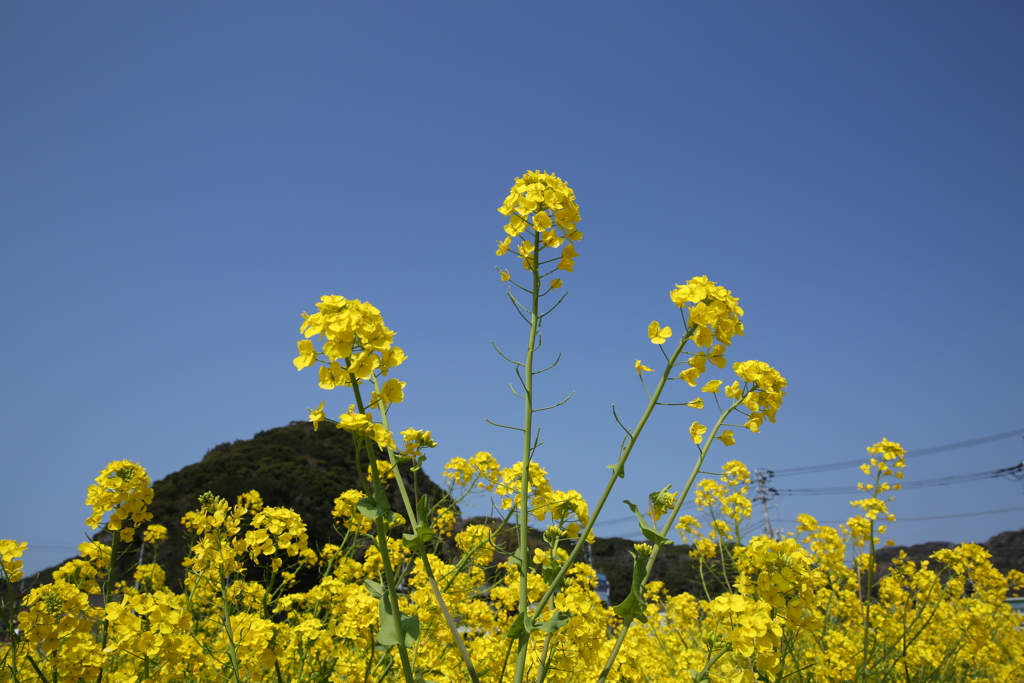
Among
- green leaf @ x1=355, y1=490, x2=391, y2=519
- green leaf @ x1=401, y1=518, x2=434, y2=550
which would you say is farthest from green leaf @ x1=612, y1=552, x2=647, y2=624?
green leaf @ x1=355, y1=490, x2=391, y2=519

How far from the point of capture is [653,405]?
1.74 metres

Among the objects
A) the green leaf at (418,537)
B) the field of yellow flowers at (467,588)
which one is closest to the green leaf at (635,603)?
the field of yellow flowers at (467,588)

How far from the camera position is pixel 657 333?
1888 mm

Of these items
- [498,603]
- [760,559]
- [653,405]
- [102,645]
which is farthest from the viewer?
[498,603]

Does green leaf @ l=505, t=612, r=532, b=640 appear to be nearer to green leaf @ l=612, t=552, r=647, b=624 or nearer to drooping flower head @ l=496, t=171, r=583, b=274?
green leaf @ l=612, t=552, r=647, b=624

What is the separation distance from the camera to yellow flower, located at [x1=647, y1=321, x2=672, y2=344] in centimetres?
187

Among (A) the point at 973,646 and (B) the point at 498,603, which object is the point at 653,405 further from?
(A) the point at 973,646

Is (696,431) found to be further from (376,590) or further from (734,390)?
(376,590)

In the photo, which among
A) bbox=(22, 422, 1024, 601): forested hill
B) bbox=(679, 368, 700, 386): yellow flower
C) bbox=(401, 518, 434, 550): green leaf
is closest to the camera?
bbox=(401, 518, 434, 550): green leaf

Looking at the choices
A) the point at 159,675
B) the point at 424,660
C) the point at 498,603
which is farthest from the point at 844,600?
the point at 159,675

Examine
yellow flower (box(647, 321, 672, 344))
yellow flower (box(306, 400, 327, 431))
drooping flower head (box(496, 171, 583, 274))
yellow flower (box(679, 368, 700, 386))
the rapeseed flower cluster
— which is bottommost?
the rapeseed flower cluster

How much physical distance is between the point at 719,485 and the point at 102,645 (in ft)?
16.2

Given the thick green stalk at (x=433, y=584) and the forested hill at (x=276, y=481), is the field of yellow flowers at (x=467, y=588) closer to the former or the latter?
the thick green stalk at (x=433, y=584)

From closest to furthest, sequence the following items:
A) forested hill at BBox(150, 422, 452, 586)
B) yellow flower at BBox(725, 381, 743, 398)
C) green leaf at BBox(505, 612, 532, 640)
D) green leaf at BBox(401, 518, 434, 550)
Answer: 1. green leaf at BBox(401, 518, 434, 550)
2. green leaf at BBox(505, 612, 532, 640)
3. yellow flower at BBox(725, 381, 743, 398)
4. forested hill at BBox(150, 422, 452, 586)
